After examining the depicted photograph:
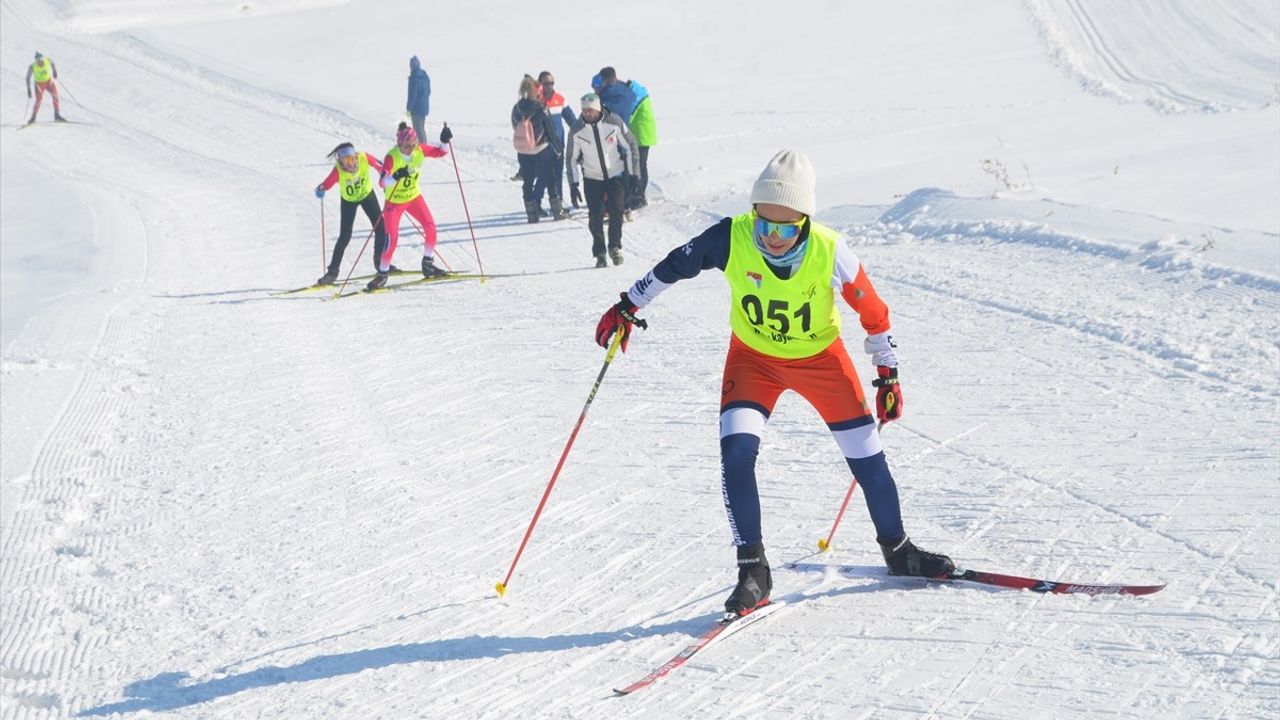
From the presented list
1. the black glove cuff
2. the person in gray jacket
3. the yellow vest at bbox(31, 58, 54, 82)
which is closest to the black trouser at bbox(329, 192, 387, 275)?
the person in gray jacket

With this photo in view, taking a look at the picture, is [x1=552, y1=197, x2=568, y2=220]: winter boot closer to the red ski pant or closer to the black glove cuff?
the red ski pant

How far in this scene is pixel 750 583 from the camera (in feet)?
15.0

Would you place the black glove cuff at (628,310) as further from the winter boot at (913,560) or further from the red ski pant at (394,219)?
the red ski pant at (394,219)

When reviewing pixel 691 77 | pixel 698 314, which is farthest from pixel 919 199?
pixel 691 77

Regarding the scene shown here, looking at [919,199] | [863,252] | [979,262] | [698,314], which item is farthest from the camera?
[919,199]

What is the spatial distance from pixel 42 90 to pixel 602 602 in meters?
22.8

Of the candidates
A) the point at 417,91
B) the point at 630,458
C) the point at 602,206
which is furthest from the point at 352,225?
the point at 417,91

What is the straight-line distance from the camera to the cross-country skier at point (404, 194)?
11469mm

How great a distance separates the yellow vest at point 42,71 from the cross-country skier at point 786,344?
22.4 m

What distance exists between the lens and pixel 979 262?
10336 millimetres

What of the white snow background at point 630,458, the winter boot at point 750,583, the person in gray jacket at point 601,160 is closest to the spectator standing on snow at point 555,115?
the white snow background at point 630,458

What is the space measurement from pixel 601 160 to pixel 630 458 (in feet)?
18.5

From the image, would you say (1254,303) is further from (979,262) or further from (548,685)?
(548,685)

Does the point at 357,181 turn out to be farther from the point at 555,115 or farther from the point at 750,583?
the point at 750,583
